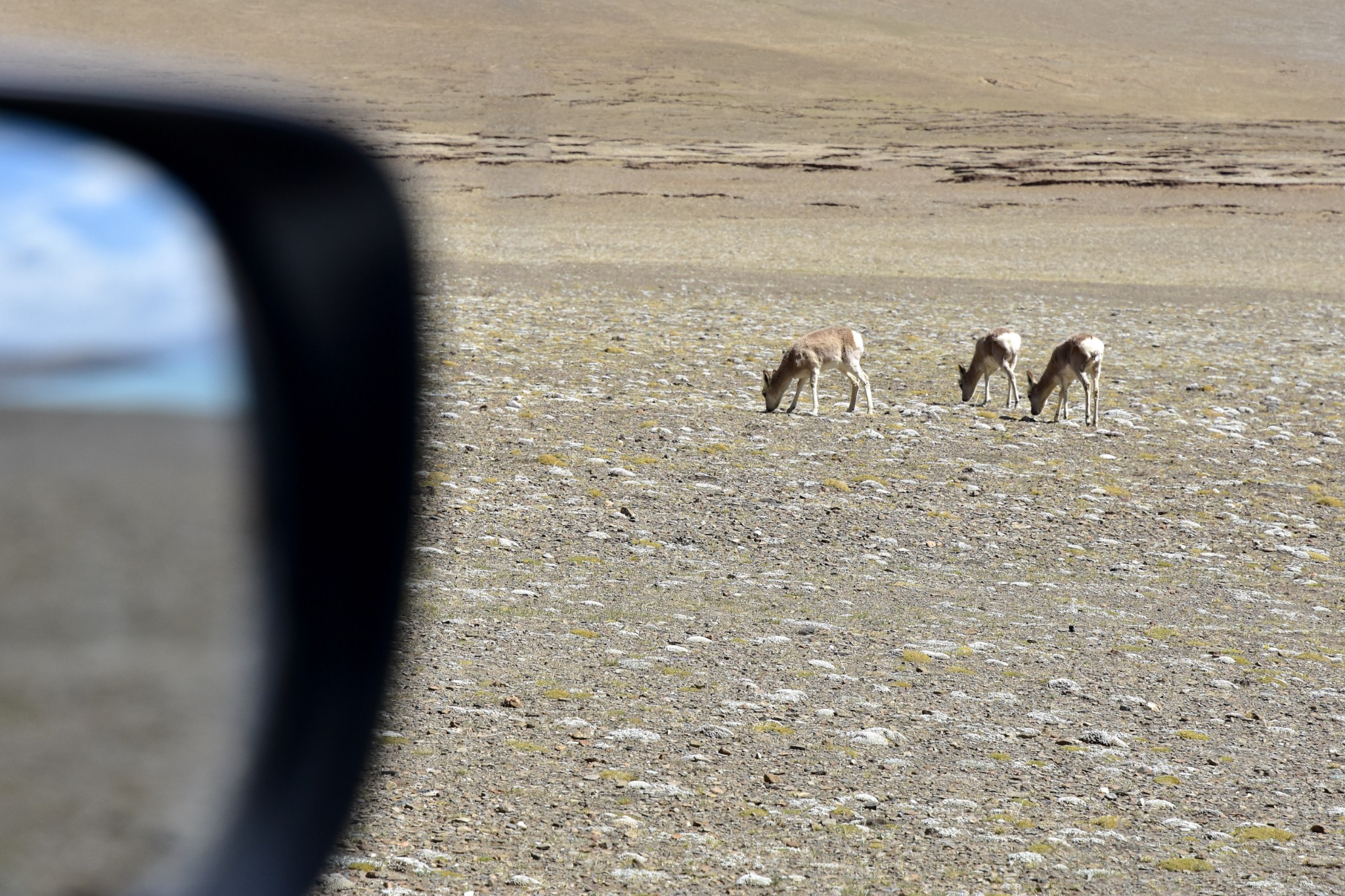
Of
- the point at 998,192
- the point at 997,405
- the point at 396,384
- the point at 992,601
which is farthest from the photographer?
the point at 998,192

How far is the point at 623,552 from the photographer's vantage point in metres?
7.70

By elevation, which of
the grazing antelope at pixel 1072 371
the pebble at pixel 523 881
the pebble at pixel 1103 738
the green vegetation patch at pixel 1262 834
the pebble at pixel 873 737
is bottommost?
the green vegetation patch at pixel 1262 834

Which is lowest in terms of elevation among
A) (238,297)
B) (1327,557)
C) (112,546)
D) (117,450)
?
(1327,557)

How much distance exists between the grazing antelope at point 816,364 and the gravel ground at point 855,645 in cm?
25

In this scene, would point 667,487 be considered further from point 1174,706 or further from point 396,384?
point 396,384

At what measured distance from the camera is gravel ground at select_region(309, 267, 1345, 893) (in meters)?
4.29

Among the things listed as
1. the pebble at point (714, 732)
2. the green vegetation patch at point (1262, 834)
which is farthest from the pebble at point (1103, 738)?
the pebble at point (714, 732)

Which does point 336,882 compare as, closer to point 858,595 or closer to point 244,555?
point 244,555

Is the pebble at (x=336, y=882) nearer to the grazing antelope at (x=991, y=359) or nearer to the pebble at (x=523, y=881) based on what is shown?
the pebble at (x=523, y=881)

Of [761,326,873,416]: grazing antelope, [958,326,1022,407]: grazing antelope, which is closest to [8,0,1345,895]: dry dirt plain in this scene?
[761,326,873,416]: grazing antelope

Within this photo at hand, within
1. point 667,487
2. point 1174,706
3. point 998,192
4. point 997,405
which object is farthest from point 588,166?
point 1174,706

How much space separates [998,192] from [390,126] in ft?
106

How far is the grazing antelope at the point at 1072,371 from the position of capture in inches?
492

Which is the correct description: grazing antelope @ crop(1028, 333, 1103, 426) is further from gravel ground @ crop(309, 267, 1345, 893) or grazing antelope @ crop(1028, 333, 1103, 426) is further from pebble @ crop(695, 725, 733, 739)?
pebble @ crop(695, 725, 733, 739)
